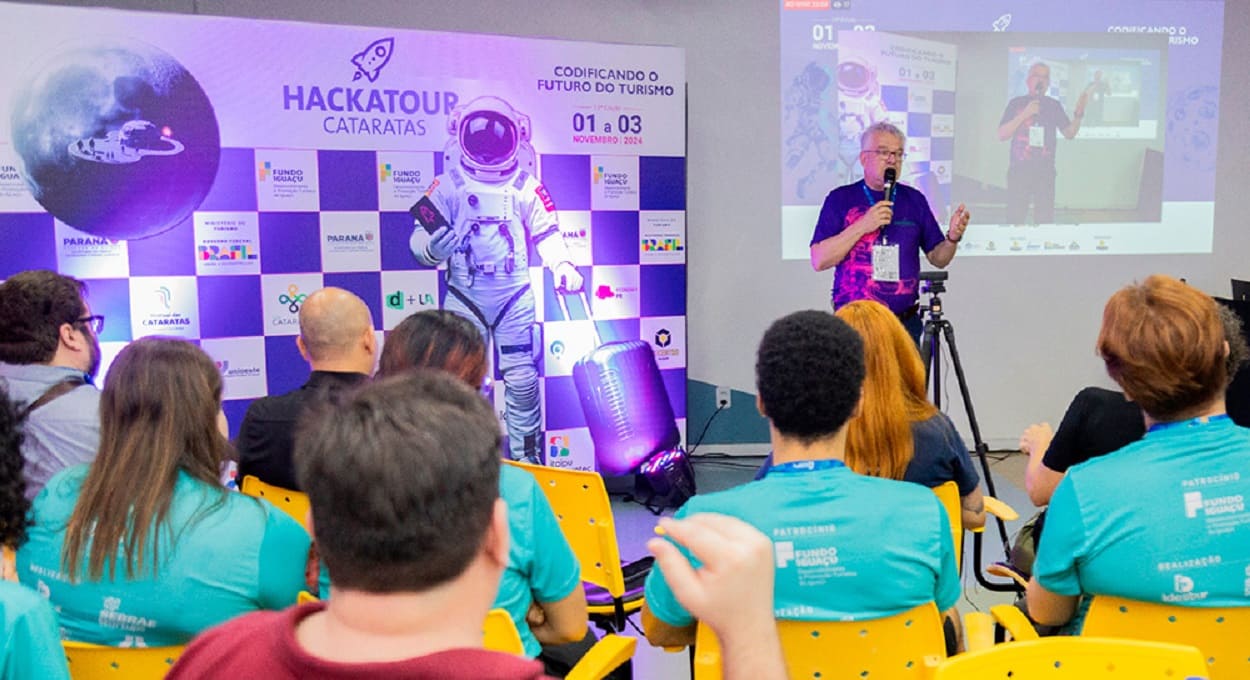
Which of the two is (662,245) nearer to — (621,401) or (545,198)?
(545,198)

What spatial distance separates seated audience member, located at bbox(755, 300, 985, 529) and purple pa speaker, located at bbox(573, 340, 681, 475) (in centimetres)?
242

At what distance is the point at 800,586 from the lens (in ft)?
4.81

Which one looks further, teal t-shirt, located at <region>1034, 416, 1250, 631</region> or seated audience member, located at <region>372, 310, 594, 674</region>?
seated audience member, located at <region>372, 310, 594, 674</region>

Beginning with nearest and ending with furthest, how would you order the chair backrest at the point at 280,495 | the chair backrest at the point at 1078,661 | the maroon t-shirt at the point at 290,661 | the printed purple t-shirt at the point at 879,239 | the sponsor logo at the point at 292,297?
1. the maroon t-shirt at the point at 290,661
2. the chair backrest at the point at 1078,661
3. the chair backrest at the point at 280,495
4. the sponsor logo at the point at 292,297
5. the printed purple t-shirt at the point at 879,239

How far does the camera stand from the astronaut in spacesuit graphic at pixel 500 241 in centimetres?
425

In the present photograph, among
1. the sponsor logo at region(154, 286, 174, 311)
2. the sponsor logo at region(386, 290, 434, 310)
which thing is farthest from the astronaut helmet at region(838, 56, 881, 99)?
the sponsor logo at region(154, 286, 174, 311)

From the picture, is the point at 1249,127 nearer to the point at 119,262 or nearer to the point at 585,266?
the point at 585,266

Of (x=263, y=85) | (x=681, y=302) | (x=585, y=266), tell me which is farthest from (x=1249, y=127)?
(x=263, y=85)

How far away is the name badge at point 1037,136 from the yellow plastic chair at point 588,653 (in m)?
4.60

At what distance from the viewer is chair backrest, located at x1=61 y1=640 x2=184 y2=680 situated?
4.68ft

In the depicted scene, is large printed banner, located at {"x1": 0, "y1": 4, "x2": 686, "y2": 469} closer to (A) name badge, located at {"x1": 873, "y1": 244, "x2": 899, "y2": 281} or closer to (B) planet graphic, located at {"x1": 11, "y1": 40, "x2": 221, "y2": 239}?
(B) planet graphic, located at {"x1": 11, "y1": 40, "x2": 221, "y2": 239}

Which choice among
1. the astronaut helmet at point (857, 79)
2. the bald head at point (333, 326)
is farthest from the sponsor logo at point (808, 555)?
the astronaut helmet at point (857, 79)

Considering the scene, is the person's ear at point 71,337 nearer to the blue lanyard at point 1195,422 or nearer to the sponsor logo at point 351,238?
the sponsor logo at point 351,238

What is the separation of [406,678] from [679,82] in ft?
13.9
